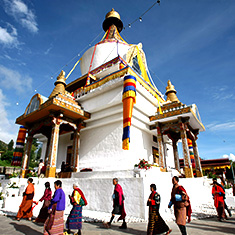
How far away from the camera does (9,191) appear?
8.63m

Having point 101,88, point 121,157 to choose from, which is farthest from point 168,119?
point 101,88

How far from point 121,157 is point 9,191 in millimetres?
6304

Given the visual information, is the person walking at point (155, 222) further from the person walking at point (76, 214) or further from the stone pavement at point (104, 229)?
the person walking at point (76, 214)

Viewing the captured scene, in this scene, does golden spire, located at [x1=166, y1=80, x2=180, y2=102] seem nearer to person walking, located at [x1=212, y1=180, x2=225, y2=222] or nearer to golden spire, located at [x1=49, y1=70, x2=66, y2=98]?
golden spire, located at [x1=49, y1=70, x2=66, y2=98]

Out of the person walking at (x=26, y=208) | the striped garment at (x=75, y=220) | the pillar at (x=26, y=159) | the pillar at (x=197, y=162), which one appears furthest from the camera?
the pillar at (x=197, y=162)

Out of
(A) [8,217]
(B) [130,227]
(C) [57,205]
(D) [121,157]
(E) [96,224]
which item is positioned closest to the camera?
(C) [57,205]

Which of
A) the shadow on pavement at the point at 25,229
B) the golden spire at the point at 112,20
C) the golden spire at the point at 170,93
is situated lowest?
the shadow on pavement at the point at 25,229

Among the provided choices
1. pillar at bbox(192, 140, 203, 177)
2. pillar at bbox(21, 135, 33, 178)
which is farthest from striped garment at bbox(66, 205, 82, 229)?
pillar at bbox(192, 140, 203, 177)

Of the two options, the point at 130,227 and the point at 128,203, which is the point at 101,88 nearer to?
the point at 128,203

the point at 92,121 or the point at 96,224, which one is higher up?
the point at 92,121

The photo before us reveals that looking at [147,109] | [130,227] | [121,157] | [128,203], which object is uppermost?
[147,109]

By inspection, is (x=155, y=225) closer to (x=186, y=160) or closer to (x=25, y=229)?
(x=25, y=229)

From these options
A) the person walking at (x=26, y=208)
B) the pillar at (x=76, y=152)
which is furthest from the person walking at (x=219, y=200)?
the pillar at (x=76, y=152)

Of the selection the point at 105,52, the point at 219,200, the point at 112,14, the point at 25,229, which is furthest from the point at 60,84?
the point at 112,14
